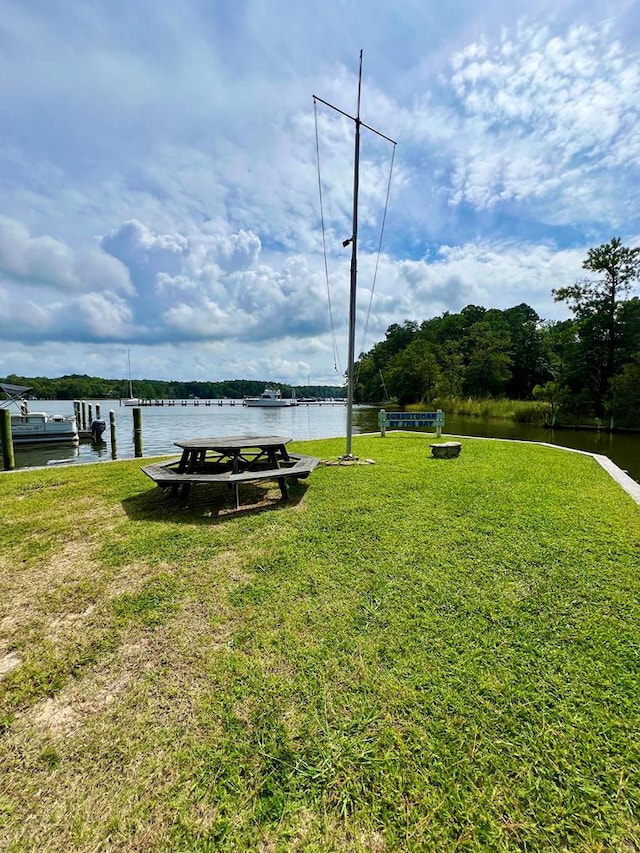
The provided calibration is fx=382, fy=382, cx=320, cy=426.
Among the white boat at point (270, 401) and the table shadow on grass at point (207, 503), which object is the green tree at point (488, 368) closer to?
the table shadow on grass at point (207, 503)

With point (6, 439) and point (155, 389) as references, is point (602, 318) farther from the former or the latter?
point (155, 389)

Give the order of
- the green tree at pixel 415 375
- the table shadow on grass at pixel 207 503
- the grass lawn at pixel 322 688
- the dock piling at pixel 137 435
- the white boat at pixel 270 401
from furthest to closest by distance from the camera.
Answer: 1. the white boat at pixel 270 401
2. the green tree at pixel 415 375
3. the dock piling at pixel 137 435
4. the table shadow on grass at pixel 207 503
5. the grass lawn at pixel 322 688

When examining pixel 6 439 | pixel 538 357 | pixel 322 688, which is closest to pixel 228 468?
pixel 322 688

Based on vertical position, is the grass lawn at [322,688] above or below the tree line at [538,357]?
below

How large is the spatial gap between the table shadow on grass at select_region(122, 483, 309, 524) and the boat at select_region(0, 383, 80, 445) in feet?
48.6

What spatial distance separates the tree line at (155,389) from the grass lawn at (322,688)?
9071cm

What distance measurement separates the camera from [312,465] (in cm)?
511

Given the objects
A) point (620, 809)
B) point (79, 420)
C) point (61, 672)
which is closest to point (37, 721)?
point (61, 672)

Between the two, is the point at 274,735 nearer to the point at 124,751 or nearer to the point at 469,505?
the point at 124,751

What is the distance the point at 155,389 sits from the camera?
11694 centimetres

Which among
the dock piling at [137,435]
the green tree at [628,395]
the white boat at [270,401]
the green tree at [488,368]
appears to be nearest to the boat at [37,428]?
the dock piling at [137,435]

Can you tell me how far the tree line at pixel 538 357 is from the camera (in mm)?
23250

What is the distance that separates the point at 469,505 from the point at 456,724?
3.10m

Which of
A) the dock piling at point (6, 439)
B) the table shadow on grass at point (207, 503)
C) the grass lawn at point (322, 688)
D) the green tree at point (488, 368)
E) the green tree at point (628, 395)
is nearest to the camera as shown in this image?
the grass lawn at point (322, 688)
